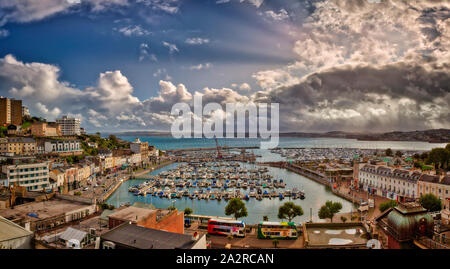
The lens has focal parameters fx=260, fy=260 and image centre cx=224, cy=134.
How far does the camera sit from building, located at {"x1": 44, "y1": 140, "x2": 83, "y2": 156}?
85.8 ft

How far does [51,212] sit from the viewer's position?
9836 millimetres

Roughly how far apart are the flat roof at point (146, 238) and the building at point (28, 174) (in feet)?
47.9

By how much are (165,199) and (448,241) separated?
16.2m

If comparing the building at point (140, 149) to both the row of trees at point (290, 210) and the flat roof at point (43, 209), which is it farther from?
the row of trees at point (290, 210)

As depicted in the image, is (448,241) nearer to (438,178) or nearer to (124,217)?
(124,217)

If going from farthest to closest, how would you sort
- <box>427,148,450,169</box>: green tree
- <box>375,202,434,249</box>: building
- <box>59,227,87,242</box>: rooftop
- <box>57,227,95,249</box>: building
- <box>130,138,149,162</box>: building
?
<box>130,138,149,162</box>: building
<box>427,148,450,169</box>: green tree
<box>59,227,87,242</box>: rooftop
<box>57,227,95,249</box>: building
<box>375,202,434,249</box>: building

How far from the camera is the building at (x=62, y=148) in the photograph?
1029 inches

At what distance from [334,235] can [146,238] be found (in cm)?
418

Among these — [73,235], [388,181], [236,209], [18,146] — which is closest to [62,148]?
[18,146]

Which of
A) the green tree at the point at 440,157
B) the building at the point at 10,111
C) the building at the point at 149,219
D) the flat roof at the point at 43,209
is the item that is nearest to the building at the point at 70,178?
the flat roof at the point at 43,209

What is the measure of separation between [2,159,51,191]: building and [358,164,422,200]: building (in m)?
22.3

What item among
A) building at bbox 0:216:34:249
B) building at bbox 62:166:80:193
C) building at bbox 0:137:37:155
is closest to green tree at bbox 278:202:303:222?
building at bbox 0:216:34:249

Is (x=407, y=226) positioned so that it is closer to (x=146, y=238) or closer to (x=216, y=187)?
(x=146, y=238)

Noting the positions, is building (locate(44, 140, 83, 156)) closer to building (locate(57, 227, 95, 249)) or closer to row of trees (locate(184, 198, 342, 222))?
row of trees (locate(184, 198, 342, 222))
